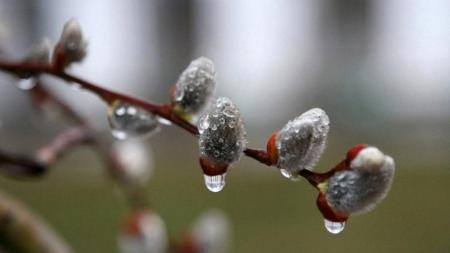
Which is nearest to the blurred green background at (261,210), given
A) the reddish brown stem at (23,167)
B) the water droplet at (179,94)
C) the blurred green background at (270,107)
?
the blurred green background at (270,107)

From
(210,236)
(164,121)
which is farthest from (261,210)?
(164,121)

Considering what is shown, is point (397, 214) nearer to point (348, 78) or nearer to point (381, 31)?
point (348, 78)

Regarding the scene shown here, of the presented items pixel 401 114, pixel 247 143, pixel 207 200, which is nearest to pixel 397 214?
pixel 207 200

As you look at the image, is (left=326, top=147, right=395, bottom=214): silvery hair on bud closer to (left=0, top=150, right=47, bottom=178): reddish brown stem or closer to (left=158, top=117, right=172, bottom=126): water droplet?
(left=158, top=117, right=172, bottom=126): water droplet

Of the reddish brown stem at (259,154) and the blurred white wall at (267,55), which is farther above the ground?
the reddish brown stem at (259,154)

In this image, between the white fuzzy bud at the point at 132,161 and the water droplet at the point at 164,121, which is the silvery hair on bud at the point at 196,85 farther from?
the white fuzzy bud at the point at 132,161

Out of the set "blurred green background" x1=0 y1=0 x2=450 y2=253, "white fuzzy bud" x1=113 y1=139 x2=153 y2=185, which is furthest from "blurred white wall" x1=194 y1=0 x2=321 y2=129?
"white fuzzy bud" x1=113 y1=139 x2=153 y2=185
